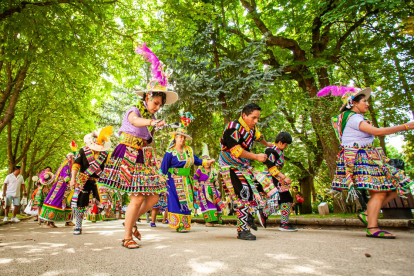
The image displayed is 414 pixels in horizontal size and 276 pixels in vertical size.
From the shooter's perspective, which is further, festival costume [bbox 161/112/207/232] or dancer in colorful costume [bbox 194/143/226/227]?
dancer in colorful costume [bbox 194/143/226/227]

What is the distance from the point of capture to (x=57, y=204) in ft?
24.4

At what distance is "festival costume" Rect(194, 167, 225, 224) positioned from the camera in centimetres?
812

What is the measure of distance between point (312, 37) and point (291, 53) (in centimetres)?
113

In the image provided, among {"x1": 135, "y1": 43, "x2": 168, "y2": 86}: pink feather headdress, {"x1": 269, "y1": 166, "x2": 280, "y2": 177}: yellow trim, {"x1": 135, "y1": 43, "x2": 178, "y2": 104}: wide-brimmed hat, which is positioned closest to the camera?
{"x1": 135, "y1": 43, "x2": 178, "y2": 104}: wide-brimmed hat

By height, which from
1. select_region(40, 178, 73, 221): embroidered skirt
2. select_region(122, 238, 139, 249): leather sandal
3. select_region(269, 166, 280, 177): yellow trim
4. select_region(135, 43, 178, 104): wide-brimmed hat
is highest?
select_region(135, 43, 178, 104): wide-brimmed hat

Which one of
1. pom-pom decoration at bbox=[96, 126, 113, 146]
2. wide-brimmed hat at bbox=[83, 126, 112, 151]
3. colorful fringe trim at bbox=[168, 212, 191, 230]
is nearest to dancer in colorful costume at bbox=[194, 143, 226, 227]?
colorful fringe trim at bbox=[168, 212, 191, 230]

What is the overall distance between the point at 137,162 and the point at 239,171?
1.61m

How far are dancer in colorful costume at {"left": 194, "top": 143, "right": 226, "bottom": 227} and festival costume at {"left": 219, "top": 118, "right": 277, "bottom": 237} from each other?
367cm

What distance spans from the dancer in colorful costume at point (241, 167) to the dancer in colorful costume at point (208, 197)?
12.1 ft

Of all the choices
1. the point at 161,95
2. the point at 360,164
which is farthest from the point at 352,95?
the point at 161,95

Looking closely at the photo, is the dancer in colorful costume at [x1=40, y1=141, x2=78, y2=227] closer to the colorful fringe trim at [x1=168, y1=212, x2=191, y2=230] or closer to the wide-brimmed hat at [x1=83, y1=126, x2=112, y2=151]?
the wide-brimmed hat at [x1=83, y1=126, x2=112, y2=151]

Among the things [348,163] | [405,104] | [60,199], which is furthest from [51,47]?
[405,104]

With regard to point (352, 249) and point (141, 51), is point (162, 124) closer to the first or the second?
point (141, 51)

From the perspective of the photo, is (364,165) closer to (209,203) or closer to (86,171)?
(209,203)
